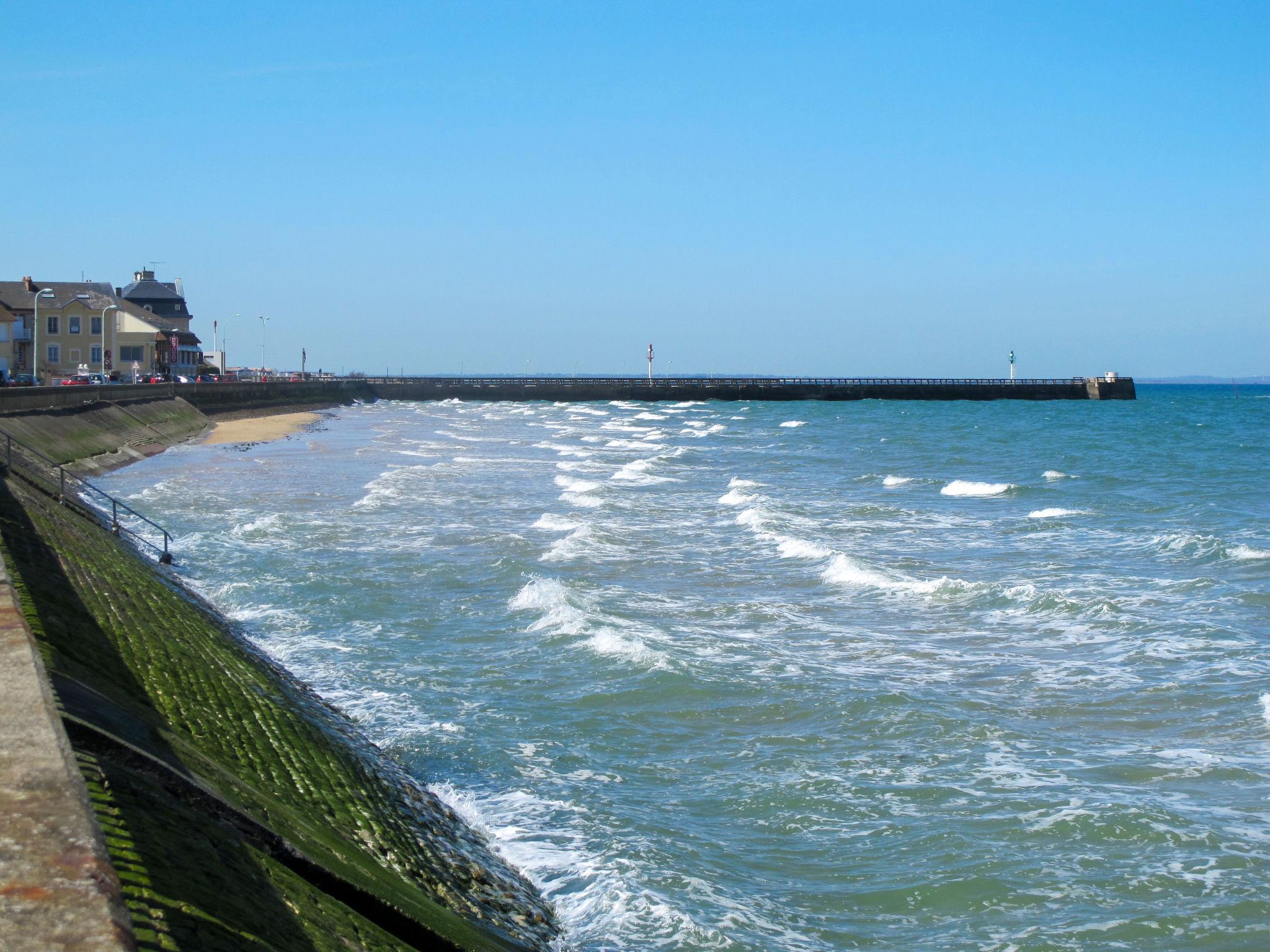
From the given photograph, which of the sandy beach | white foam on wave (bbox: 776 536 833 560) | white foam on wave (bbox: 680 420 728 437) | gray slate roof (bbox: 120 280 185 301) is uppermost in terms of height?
gray slate roof (bbox: 120 280 185 301)

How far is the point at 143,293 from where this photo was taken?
10025 cm

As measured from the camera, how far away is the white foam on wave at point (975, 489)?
33.3m

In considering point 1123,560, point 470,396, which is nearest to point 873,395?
point 470,396

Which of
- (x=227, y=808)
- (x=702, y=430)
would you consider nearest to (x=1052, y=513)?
(x=227, y=808)

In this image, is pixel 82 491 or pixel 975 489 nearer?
pixel 82 491

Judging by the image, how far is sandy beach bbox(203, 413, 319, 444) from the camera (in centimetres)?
5199

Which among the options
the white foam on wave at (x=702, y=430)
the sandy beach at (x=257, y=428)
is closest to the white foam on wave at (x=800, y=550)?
the sandy beach at (x=257, y=428)

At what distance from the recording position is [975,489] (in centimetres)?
3409

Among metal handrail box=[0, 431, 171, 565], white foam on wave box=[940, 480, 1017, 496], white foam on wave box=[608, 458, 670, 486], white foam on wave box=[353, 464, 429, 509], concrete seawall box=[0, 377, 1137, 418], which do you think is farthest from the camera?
Answer: concrete seawall box=[0, 377, 1137, 418]

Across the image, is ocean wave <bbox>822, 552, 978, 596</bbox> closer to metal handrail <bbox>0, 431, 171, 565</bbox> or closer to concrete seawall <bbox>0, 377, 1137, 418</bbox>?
metal handrail <bbox>0, 431, 171, 565</bbox>

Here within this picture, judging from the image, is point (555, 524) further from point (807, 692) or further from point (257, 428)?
point (257, 428)

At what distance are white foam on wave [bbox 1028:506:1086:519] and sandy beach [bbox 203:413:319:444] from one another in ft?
114

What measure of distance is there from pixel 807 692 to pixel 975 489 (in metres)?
23.3

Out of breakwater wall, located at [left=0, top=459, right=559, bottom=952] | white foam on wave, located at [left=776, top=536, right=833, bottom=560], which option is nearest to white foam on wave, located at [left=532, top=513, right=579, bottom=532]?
white foam on wave, located at [left=776, top=536, right=833, bottom=560]
